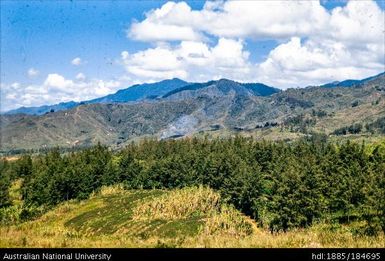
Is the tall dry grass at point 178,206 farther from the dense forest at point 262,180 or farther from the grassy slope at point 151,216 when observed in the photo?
the dense forest at point 262,180

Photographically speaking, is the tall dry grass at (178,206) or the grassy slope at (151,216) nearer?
the grassy slope at (151,216)

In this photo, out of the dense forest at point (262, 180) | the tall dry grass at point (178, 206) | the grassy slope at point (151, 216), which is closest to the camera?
the grassy slope at point (151, 216)

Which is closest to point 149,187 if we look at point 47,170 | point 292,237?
point 47,170

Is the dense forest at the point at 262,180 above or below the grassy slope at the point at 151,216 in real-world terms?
above

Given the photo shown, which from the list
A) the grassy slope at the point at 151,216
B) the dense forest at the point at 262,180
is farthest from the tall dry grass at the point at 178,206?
the dense forest at the point at 262,180

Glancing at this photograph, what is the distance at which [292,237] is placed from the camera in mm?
21266

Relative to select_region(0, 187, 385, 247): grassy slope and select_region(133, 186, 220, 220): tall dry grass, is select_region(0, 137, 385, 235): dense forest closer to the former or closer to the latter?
select_region(133, 186, 220, 220): tall dry grass

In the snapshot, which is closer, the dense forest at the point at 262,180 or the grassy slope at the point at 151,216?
the grassy slope at the point at 151,216

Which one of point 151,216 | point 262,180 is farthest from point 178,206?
point 262,180

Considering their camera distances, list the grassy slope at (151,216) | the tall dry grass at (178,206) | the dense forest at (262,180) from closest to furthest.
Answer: the grassy slope at (151,216), the dense forest at (262,180), the tall dry grass at (178,206)

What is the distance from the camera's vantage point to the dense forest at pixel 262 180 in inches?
3610

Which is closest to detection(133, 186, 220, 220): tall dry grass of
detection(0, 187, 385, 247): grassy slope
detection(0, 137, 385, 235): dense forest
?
detection(0, 187, 385, 247): grassy slope

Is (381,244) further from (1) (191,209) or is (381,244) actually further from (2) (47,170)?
(2) (47,170)

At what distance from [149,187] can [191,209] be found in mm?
49792
